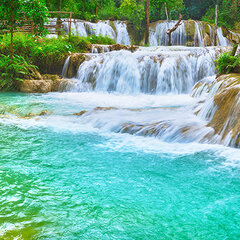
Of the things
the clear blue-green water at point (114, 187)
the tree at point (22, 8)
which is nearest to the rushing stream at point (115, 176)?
the clear blue-green water at point (114, 187)

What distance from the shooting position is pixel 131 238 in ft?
9.40

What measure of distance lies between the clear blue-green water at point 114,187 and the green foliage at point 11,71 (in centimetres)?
838

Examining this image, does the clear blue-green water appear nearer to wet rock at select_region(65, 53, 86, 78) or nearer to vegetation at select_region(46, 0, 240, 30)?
wet rock at select_region(65, 53, 86, 78)

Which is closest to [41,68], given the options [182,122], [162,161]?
[182,122]

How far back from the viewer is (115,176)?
441 centimetres

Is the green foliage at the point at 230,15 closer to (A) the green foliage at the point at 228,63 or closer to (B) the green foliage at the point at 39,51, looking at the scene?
(B) the green foliage at the point at 39,51

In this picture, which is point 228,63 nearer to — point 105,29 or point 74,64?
point 74,64

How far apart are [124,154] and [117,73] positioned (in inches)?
382

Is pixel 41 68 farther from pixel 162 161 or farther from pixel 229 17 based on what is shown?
pixel 229 17

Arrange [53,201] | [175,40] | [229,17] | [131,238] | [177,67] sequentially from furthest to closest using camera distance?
[229,17], [175,40], [177,67], [53,201], [131,238]

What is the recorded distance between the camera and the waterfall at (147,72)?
13820 millimetres

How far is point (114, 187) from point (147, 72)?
35.4ft

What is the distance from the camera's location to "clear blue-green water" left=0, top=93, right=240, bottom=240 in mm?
3049

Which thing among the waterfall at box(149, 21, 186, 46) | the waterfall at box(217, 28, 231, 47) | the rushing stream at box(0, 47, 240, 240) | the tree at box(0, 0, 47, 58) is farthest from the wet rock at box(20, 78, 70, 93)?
the waterfall at box(217, 28, 231, 47)
